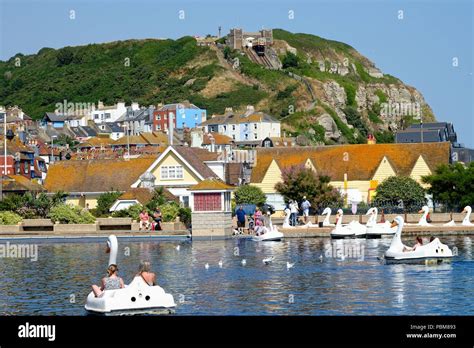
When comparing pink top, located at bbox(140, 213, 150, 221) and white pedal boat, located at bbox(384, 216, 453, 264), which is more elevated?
pink top, located at bbox(140, 213, 150, 221)

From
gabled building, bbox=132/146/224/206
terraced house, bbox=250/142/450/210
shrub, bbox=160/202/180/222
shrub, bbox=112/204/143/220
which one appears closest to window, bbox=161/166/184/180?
gabled building, bbox=132/146/224/206

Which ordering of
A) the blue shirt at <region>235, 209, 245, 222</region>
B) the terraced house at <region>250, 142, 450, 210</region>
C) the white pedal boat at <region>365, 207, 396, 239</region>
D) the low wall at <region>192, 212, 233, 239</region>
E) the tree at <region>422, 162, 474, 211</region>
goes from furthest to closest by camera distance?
the terraced house at <region>250, 142, 450, 210</region>
the tree at <region>422, 162, 474, 211</region>
the blue shirt at <region>235, 209, 245, 222</region>
the white pedal boat at <region>365, 207, 396, 239</region>
the low wall at <region>192, 212, 233, 239</region>

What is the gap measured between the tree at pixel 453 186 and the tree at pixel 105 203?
25.2 m

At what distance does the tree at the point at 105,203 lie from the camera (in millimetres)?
79562

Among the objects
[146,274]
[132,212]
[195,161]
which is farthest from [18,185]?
[146,274]

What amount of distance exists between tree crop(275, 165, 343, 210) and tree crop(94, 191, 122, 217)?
13.8 m

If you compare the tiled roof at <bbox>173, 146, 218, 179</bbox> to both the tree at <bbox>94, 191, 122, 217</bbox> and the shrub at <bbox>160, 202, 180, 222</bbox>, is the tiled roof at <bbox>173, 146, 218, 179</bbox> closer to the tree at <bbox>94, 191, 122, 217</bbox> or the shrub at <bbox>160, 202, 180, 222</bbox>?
the tree at <bbox>94, 191, 122, 217</bbox>

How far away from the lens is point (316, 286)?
40188 millimetres

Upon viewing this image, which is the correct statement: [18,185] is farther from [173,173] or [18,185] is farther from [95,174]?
[173,173]

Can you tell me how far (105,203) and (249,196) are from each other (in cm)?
1813

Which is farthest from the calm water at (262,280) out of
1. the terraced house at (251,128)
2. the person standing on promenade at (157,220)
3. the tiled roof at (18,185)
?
the terraced house at (251,128)

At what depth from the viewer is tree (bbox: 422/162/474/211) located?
263 feet

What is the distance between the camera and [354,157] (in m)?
104
